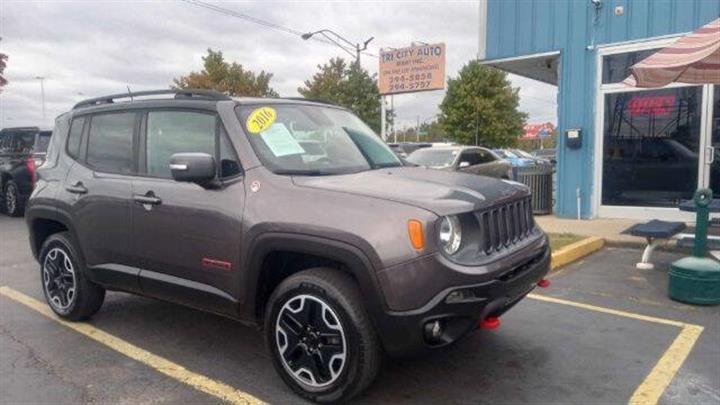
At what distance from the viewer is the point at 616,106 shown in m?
10.3

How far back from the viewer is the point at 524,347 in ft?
14.1

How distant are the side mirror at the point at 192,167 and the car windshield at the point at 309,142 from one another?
319 millimetres

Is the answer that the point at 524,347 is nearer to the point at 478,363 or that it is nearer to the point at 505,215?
the point at 478,363

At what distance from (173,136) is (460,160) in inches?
380

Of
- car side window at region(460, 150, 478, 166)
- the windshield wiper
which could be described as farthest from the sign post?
the windshield wiper

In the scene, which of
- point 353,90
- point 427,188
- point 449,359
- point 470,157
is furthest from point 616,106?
point 353,90

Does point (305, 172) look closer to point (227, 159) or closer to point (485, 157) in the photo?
point (227, 159)

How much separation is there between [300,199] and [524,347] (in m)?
2.07

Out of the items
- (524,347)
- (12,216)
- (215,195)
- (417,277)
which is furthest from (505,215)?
(12,216)

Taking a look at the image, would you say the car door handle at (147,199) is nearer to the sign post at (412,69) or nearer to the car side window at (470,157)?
the car side window at (470,157)

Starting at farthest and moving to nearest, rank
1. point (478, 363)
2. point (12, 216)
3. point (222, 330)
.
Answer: point (12, 216) < point (222, 330) < point (478, 363)

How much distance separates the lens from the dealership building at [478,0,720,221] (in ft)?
31.2

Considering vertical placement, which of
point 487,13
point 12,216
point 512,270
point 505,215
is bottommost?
point 12,216

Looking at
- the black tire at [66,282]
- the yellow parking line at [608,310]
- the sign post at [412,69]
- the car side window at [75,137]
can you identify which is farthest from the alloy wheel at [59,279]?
the sign post at [412,69]
